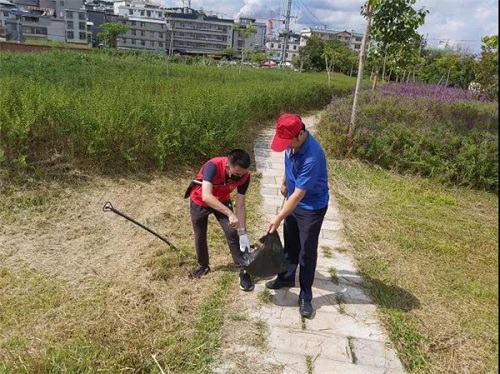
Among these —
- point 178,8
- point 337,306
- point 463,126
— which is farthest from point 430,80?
point 178,8

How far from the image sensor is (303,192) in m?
2.51

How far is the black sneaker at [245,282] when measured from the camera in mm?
3174

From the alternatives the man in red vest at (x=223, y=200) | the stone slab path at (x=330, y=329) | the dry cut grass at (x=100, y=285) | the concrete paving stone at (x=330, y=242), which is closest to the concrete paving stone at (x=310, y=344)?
the stone slab path at (x=330, y=329)

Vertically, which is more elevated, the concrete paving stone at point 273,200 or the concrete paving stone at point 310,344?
the concrete paving stone at point 273,200

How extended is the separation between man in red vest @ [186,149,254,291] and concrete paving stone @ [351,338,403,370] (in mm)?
934

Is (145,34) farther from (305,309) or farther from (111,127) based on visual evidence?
(305,309)

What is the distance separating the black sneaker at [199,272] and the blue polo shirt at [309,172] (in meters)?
1.11

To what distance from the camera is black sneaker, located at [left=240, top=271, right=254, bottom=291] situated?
3174 mm

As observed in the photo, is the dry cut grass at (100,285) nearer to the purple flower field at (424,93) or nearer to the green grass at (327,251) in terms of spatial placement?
the green grass at (327,251)

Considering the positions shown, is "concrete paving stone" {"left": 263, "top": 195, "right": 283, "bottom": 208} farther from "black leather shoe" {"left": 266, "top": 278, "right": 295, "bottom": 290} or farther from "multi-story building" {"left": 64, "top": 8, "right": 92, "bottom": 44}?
"multi-story building" {"left": 64, "top": 8, "right": 92, "bottom": 44}

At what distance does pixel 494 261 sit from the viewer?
13.3 ft

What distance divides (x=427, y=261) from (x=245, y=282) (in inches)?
75.0

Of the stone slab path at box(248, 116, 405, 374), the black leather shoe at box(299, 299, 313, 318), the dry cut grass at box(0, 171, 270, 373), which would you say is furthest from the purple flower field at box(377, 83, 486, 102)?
the black leather shoe at box(299, 299, 313, 318)

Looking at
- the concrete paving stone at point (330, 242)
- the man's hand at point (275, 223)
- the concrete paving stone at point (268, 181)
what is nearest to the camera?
the man's hand at point (275, 223)
